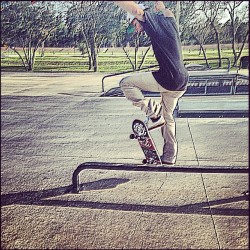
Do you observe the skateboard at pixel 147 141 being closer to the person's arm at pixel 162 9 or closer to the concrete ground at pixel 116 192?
the concrete ground at pixel 116 192

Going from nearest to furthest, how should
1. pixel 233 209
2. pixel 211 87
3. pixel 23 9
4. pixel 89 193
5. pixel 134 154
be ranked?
pixel 233 209 < pixel 89 193 < pixel 23 9 < pixel 134 154 < pixel 211 87

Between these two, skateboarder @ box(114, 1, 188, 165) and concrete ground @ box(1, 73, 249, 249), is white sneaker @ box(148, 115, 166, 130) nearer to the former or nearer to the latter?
skateboarder @ box(114, 1, 188, 165)

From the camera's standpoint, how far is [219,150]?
2.46m

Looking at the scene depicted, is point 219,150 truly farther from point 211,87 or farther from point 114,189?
point 211,87

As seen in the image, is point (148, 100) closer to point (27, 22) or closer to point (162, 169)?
point (162, 169)

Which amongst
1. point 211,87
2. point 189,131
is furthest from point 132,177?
point 211,87

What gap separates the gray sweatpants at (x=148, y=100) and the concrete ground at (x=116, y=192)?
0.21 meters

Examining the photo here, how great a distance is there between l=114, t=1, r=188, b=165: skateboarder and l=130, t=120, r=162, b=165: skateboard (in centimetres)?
8

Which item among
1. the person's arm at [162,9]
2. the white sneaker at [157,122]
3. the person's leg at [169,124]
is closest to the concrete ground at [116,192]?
the person's leg at [169,124]

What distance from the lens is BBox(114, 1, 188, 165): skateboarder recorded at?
54.7 inches

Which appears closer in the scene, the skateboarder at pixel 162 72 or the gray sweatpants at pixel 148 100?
the skateboarder at pixel 162 72

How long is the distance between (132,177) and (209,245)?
84 centimetres

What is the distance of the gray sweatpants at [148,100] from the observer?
1.69m

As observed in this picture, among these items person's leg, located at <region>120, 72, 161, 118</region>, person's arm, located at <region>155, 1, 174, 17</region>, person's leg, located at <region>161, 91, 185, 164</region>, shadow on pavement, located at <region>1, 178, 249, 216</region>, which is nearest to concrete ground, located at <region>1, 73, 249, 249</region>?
shadow on pavement, located at <region>1, 178, 249, 216</region>
